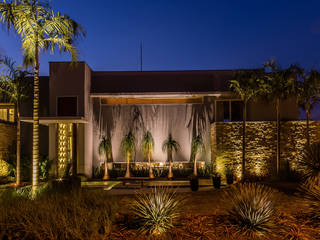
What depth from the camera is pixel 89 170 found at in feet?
→ 42.4

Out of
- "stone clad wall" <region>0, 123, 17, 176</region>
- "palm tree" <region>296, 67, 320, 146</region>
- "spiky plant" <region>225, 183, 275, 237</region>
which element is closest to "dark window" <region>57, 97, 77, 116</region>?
"stone clad wall" <region>0, 123, 17, 176</region>

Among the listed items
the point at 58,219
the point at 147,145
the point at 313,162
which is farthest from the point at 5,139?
the point at 313,162

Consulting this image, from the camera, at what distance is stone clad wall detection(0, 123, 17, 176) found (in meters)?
12.4

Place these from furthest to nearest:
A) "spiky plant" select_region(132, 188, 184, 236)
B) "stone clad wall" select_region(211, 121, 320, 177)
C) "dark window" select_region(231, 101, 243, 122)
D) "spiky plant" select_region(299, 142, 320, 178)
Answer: "dark window" select_region(231, 101, 243, 122) < "stone clad wall" select_region(211, 121, 320, 177) < "spiky plant" select_region(299, 142, 320, 178) < "spiky plant" select_region(132, 188, 184, 236)

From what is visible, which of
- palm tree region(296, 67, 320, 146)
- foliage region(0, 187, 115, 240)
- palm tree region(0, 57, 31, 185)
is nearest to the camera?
foliage region(0, 187, 115, 240)

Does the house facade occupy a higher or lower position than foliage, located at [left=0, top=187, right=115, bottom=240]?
higher

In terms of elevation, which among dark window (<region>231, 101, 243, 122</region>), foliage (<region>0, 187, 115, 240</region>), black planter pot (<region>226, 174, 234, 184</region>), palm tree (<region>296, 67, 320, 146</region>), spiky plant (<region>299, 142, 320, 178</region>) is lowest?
black planter pot (<region>226, 174, 234, 184</region>)

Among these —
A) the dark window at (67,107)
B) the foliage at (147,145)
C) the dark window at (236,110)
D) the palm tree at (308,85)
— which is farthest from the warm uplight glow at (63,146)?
the palm tree at (308,85)

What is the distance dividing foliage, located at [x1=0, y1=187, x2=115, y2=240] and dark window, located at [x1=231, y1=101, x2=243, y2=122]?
32.0 ft

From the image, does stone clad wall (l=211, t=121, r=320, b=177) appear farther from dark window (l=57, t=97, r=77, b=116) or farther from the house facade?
dark window (l=57, t=97, r=77, b=116)

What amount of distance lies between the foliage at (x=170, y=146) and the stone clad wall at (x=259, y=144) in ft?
6.05

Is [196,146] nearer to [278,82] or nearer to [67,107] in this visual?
[278,82]

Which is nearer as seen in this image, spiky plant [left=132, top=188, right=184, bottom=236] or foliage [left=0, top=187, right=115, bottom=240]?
foliage [left=0, top=187, right=115, bottom=240]

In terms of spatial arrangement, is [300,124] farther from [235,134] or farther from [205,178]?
[205,178]
